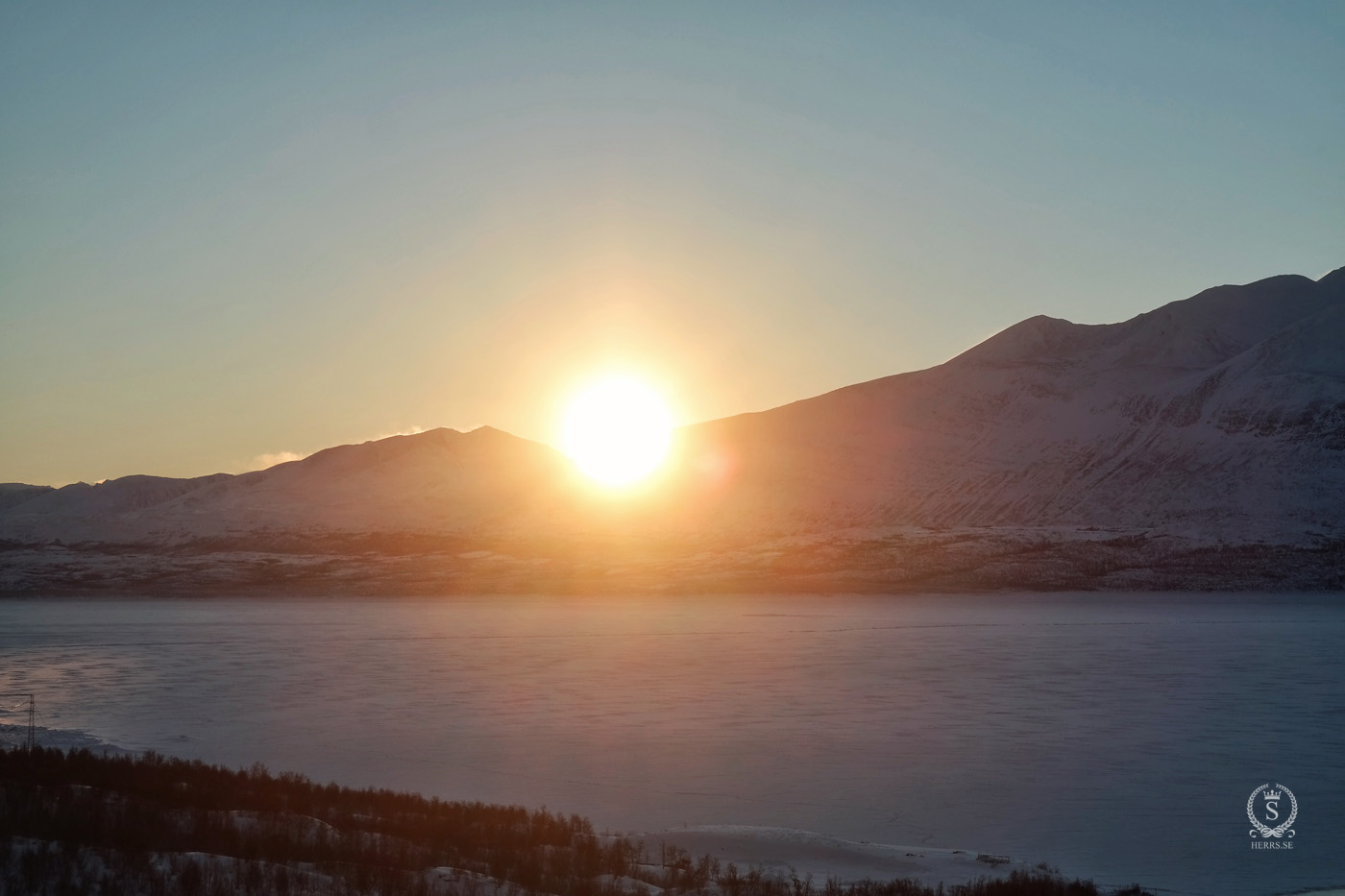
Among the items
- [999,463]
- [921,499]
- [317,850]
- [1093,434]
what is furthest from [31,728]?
[1093,434]

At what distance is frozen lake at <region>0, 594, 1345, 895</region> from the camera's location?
50.2ft

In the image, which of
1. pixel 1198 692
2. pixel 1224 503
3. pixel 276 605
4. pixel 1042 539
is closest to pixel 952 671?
pixel 1198 692

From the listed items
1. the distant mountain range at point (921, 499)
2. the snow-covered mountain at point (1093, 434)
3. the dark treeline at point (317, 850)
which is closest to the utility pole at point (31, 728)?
the dark treeline at point (317, 850)

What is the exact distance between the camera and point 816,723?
76.0ft

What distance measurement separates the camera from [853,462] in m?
155

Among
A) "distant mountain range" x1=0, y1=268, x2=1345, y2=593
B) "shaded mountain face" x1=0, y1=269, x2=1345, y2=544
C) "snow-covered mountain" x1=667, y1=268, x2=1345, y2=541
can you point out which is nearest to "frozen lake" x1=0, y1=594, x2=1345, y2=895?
"distant mountain range" x1=0, y1=268, x2=1345, y2=593

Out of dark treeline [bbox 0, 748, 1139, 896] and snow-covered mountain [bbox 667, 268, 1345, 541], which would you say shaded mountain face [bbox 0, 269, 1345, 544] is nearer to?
snow-covered mountain [bbox 667, 268, 1345, 541]

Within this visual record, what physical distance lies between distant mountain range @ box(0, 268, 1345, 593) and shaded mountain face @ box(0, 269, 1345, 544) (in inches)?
17.3

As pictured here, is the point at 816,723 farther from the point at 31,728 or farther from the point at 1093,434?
the point at 1093,434

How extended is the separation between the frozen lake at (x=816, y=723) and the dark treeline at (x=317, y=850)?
7.40 ft

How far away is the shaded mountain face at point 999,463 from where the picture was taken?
123500mm

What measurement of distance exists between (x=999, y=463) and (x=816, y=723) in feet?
428

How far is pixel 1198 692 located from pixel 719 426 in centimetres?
15300

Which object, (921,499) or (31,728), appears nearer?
(31,728)
